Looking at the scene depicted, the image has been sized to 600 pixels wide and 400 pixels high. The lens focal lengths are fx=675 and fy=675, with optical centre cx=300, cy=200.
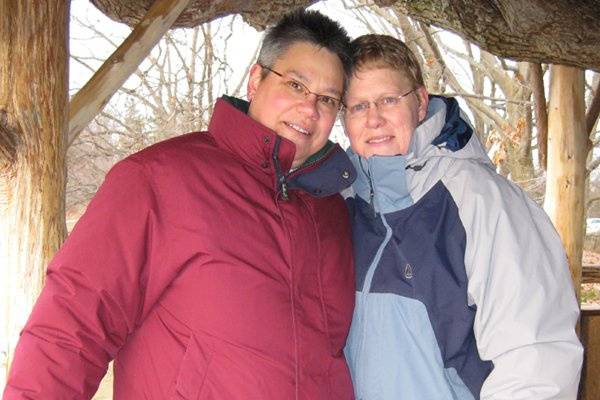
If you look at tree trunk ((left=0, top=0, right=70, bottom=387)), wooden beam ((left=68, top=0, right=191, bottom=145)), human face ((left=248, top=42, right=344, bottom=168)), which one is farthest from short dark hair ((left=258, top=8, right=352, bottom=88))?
wooden beam ((left=68, top=0, right=191, bottom=145))

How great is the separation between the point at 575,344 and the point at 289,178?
841 millimetres

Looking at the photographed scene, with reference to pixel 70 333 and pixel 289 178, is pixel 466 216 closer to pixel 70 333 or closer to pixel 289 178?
pixel 289 178

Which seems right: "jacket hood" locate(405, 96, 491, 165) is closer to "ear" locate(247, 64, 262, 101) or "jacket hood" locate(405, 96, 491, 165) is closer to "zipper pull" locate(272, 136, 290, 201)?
"zipper pull" locate(272, 136, 290, 201)

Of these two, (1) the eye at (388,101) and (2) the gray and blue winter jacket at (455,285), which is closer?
(2) the gray and blue winter jacket at (455,285)

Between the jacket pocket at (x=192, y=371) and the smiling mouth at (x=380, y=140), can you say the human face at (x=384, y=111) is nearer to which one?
the smiling mouth at (x=380, y=140)

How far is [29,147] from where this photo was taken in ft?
9.24

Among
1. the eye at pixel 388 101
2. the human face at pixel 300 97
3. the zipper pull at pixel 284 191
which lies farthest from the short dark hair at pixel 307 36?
the zipper pull at pixel 284 191

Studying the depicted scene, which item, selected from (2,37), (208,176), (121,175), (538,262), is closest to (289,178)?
(208,176)

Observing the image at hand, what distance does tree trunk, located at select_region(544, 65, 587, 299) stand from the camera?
4.91 m

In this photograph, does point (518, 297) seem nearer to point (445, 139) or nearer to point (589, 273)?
point (445, 139)

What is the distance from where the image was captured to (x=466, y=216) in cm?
173

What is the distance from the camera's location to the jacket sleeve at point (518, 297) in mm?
1587

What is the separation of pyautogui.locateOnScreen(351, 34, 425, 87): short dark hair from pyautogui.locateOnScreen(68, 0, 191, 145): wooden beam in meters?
1.72

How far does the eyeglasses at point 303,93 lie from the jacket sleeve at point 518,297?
50cm
